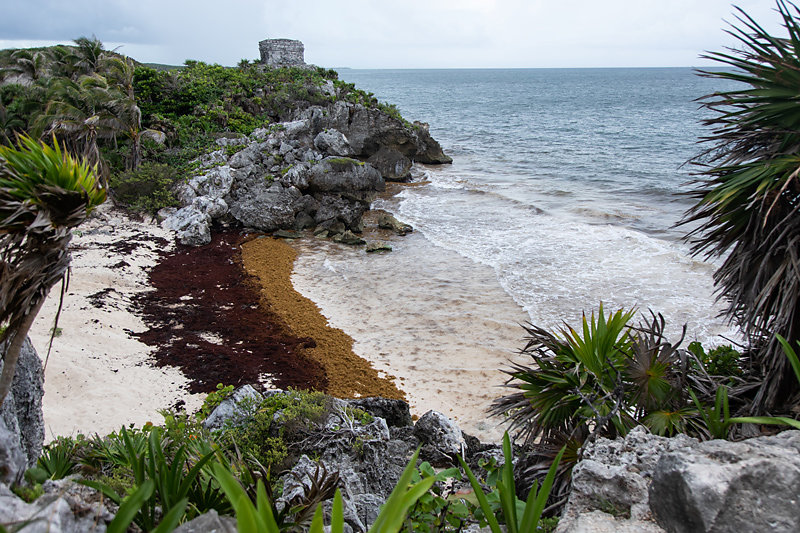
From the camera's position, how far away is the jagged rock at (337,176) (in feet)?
70.9

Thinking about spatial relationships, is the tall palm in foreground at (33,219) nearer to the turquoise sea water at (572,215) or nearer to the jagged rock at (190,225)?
the turquoise sea water at (572,215)

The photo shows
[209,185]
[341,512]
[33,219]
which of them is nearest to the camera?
[341,512]

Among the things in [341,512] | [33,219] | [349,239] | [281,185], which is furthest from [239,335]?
[281,185]

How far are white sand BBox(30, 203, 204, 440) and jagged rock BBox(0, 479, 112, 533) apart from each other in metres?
4.17

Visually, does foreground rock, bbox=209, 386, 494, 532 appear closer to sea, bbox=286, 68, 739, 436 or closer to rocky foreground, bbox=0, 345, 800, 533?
rocky foreground, bbox=0, 345, 800, 533

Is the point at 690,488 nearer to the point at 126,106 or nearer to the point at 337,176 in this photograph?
the point at 337,176

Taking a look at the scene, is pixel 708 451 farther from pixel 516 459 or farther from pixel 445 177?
pixel 445 177

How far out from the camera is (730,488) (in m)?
2.76

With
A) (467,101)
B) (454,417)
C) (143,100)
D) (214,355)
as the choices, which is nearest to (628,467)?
(454,417)

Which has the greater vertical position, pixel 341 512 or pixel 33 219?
pixel 33 219

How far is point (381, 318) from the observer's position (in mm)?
13016

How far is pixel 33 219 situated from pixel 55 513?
1938mm

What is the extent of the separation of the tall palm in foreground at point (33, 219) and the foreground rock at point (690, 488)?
3.74m

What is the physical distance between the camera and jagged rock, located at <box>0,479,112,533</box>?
2219 millimetres
